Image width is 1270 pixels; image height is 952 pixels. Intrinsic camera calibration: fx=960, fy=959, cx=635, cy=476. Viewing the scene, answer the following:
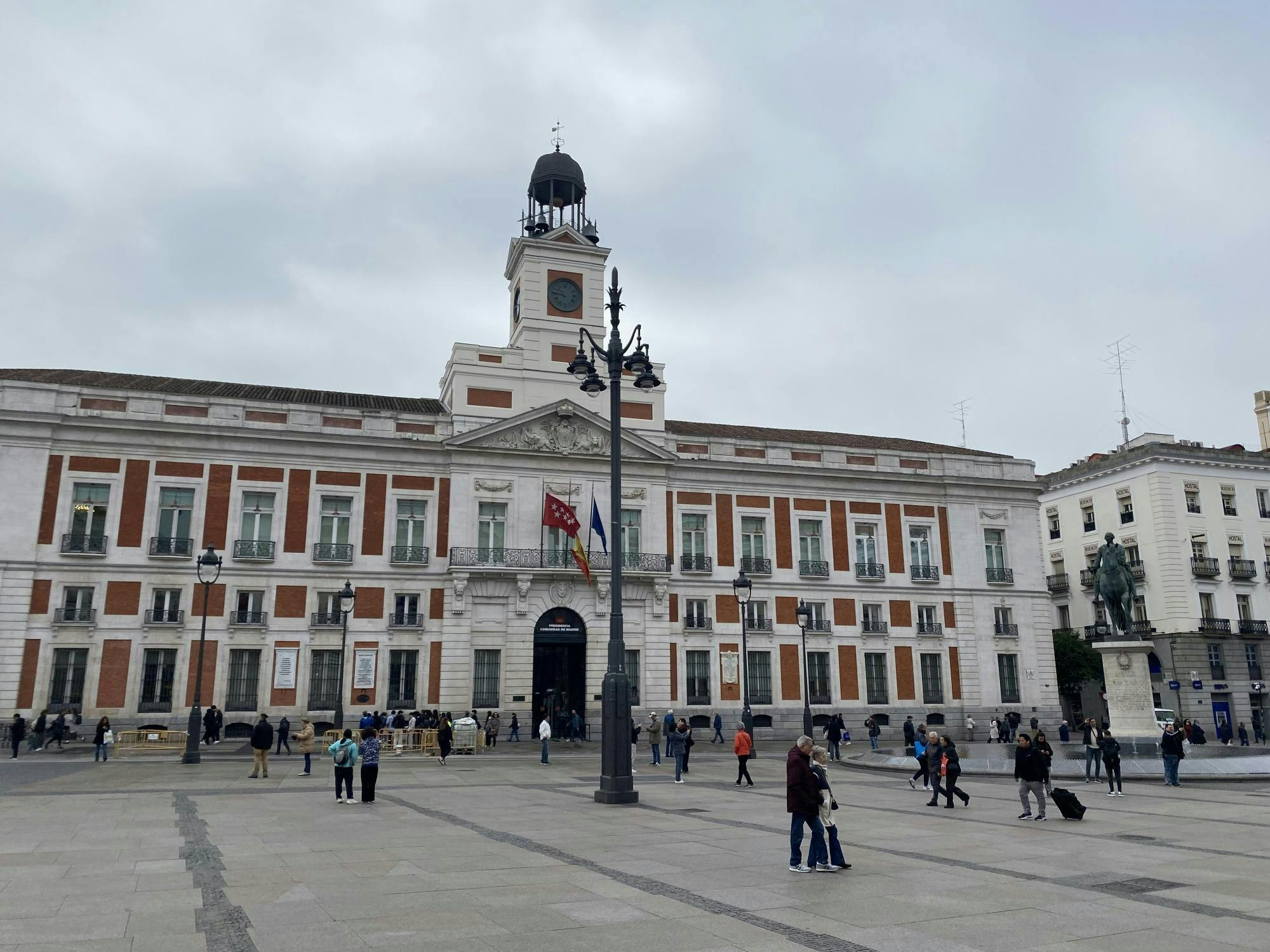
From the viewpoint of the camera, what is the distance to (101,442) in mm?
37219

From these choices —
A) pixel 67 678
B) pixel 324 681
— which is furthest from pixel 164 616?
pixel 324 681

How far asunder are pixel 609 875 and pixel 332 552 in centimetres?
3083

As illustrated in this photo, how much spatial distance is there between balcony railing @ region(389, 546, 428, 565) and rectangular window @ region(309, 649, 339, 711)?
170 inches

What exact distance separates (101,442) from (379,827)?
28725 millimetres

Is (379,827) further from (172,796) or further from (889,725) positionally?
(889,725)

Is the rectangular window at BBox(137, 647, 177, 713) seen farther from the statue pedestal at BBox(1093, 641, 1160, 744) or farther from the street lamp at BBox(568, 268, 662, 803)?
the statue pedestal at BBox(1093, 641, 1160, 744)

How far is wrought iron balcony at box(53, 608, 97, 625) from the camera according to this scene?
1395 inches

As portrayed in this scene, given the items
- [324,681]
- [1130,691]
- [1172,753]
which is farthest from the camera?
[324,681]

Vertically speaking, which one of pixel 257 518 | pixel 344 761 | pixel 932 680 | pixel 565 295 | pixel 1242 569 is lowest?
pixel 344 761

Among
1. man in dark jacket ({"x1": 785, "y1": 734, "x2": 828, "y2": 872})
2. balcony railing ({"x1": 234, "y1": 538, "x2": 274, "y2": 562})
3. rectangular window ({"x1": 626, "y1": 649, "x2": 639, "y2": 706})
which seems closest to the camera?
man in dark jacket ({"x1": 785, "y1": 734, "x2": 828, "y2": 872})

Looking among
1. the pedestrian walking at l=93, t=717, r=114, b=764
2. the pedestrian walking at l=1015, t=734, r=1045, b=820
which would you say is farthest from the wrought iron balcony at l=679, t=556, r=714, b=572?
the pedestrian walking at l=1015, t=734, r=1045, b=820

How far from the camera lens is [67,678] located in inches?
1388

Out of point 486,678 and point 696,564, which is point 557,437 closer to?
point 696,564

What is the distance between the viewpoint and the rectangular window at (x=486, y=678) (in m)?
39.4
